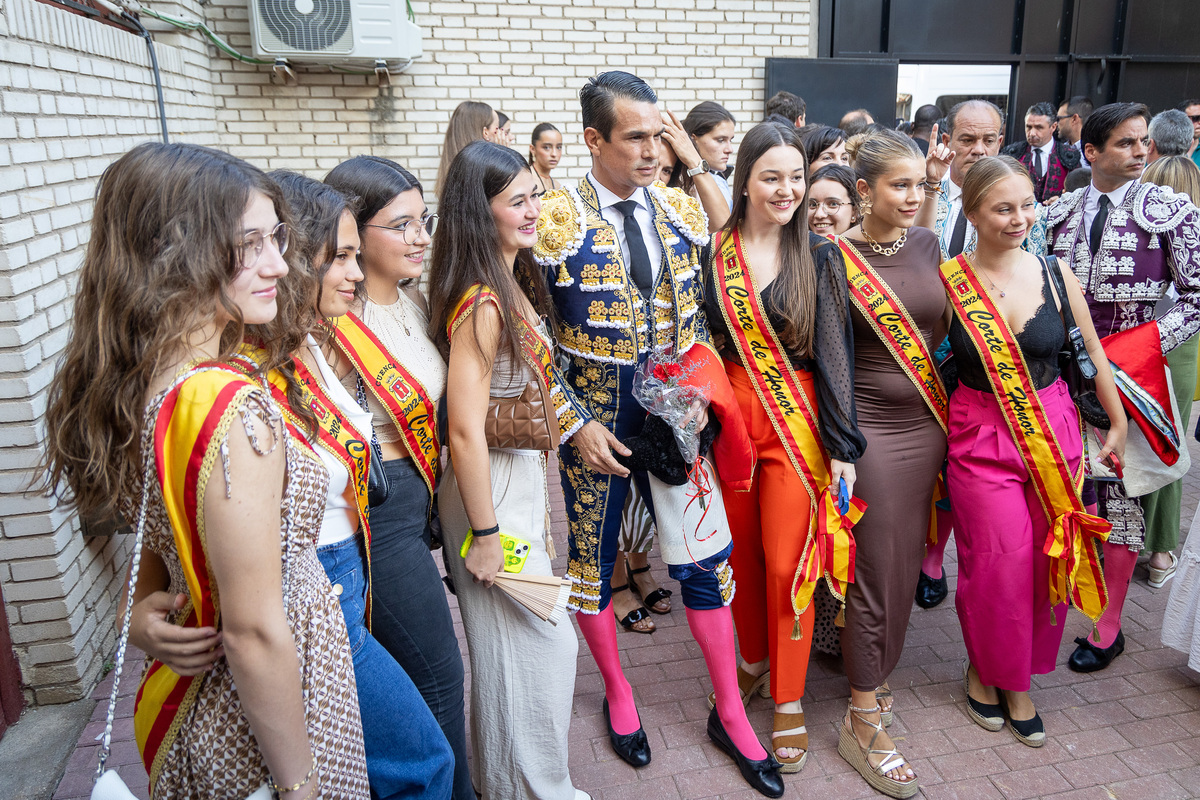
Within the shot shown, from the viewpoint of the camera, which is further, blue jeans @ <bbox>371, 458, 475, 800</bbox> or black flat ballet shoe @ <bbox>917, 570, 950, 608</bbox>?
black flat ballet shoe @ <bbox>917, 570, 950, 608</bbox>

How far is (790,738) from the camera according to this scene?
2.68 metres

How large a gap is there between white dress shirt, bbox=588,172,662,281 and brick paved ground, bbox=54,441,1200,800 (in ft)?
5.12

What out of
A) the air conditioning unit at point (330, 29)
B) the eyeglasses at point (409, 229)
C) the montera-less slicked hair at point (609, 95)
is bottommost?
the eyeglasses at point (409, 229)

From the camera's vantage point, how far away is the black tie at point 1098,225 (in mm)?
3514

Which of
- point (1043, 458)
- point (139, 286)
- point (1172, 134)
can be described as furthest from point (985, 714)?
point (1172, 134)

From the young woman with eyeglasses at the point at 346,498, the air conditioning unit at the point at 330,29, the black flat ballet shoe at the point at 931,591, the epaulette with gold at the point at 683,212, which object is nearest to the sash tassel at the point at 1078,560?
the black flat ballet shoe at the point at 931,591

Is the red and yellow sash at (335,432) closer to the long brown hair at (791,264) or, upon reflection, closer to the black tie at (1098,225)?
the long brown hair at (791,264)

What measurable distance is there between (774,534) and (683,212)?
1.08m

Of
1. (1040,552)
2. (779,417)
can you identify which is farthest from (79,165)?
(1040,552)

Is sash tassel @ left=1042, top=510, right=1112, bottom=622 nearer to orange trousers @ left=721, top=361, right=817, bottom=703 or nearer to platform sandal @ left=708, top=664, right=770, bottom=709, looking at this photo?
orange trousers @ left=721, top=361, right=817, bottom=703

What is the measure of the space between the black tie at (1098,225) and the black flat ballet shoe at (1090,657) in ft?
5.27

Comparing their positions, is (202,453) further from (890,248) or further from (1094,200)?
(1094,200)

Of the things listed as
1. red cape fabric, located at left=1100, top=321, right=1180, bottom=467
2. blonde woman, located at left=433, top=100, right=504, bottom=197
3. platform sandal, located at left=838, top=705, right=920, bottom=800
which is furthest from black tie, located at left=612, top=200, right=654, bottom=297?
blonde woman, located at left=433, top=100, right=504, bottom=197

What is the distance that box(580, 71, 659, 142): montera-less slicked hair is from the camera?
2.43m
